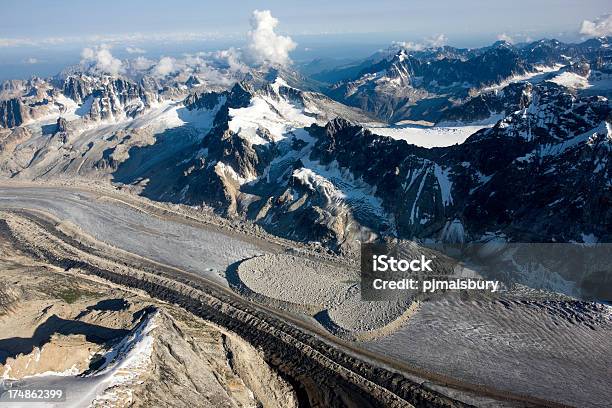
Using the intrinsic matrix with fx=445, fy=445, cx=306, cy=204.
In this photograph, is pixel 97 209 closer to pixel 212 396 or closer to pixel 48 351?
pixel 48 351

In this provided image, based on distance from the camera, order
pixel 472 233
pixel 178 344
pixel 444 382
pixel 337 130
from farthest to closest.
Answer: pixel 337 130
pixel 472 233
pixel 444 382
pixel 178 344

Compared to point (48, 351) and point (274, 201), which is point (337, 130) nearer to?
point (274, 201)

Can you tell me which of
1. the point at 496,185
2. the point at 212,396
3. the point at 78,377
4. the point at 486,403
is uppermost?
the point at 496,185

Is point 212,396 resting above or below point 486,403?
above

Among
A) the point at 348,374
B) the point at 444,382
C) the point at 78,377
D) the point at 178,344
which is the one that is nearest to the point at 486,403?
the point at 444,382

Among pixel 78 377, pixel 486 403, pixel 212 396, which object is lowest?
pixel 486 403

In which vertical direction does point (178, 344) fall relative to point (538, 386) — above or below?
above

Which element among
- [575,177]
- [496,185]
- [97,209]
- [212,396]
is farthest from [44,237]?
[575,177]

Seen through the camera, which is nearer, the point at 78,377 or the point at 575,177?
the point at 78,377

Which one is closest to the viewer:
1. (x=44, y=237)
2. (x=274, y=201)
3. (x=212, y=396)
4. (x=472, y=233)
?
(x=212, y=396)
